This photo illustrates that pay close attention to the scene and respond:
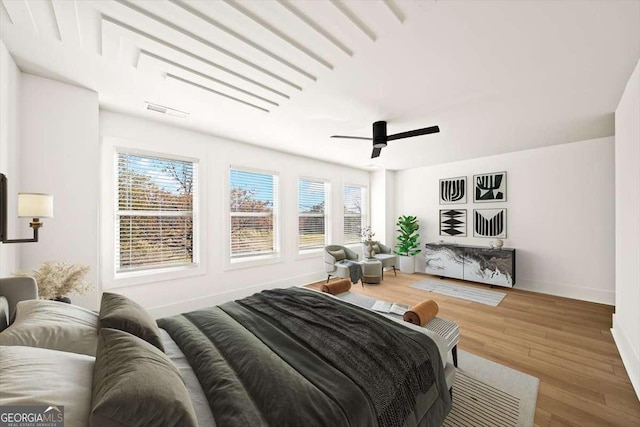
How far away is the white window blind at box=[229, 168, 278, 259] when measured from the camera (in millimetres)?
4234

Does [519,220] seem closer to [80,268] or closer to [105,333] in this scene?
[105,333]

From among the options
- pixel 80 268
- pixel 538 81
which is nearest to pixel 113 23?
pixel 80 268

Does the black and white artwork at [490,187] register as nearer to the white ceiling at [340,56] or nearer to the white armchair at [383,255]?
the white ceiling at [340,56]

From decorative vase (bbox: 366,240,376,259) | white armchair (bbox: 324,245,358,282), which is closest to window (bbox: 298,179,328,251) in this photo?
white armchair (bbox: 324,245,358,282)

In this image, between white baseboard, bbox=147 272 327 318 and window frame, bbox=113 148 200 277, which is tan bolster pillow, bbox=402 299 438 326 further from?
window frame, bbox=113 148 200 277

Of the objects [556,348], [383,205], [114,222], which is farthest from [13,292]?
[383,205]

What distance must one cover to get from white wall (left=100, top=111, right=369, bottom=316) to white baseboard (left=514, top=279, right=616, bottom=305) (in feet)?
12.8

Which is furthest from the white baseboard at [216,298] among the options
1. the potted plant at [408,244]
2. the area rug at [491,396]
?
the area rug at [491,396]

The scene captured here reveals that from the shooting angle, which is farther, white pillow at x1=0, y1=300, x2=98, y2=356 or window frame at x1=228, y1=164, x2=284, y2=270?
window frame at x1=228, y1=164, x2=284, y2=270

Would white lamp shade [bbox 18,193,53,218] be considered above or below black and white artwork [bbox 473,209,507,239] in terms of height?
above

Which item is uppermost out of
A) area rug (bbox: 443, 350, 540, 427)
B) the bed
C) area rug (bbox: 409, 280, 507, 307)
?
the bed

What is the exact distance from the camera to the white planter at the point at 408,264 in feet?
20.1

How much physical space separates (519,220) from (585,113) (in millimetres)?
2327

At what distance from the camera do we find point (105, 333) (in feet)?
3.61
